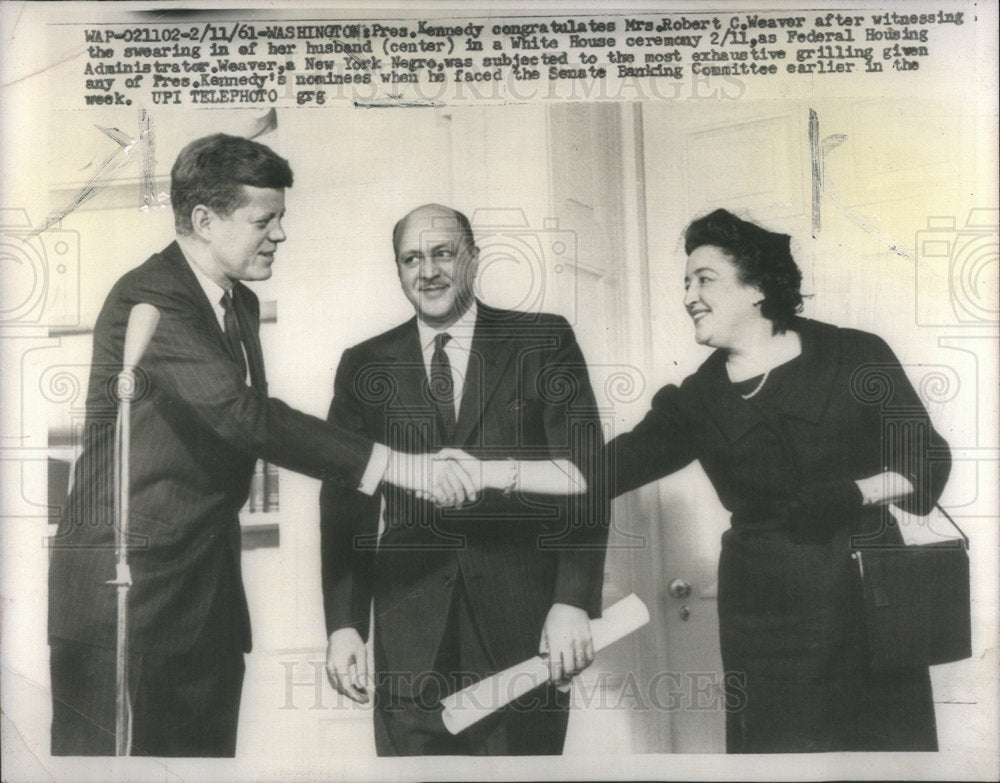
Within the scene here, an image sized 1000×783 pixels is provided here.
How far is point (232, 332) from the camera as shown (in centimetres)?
385

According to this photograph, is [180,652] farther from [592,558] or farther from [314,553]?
[592,558]

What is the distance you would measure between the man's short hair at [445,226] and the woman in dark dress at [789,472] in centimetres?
80

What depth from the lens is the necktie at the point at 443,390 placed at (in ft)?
12.4

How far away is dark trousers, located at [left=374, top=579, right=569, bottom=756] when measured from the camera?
12.2ft

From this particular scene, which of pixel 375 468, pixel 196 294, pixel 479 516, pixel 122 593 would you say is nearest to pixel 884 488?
pixel 479 516

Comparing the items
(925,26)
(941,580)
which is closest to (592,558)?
(941,580)

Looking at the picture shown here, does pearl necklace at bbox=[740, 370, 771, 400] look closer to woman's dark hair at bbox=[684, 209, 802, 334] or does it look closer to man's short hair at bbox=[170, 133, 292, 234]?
woman's dark hair at bbox=[684, 209, 802, 334]

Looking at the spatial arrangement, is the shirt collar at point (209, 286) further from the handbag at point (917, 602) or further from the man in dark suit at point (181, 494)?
the handbag at point (917, 602)

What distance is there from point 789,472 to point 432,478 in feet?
4.16

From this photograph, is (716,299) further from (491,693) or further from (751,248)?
(491,693)

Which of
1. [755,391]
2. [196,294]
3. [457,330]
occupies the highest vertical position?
[196,294]

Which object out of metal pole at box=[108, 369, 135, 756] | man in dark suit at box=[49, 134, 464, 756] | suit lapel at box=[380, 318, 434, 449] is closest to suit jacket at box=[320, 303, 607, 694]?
suit lapel at box=[380, 318, 434, 449]

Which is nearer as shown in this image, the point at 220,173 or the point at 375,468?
the point at 375,468

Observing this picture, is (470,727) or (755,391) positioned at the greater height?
(755,391)
